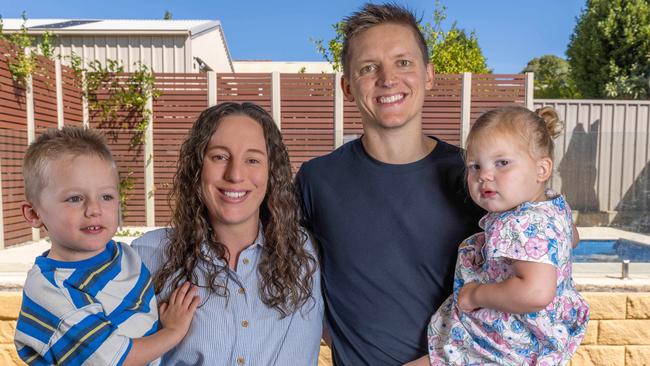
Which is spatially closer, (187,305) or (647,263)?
(187,305)

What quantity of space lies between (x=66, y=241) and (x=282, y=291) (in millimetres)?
602

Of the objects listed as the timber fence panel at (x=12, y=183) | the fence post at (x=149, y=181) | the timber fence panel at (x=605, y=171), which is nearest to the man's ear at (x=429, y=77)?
the timber fence panel at (x=12, y=183)

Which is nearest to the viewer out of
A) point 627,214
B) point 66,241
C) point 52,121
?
point 66,241

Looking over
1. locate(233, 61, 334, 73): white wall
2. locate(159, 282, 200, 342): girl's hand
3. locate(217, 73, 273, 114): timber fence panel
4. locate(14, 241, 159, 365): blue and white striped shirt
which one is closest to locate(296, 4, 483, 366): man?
locate(159, 282, 200, 342): girl's hand

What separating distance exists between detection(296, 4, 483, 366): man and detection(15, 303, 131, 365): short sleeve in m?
0.71

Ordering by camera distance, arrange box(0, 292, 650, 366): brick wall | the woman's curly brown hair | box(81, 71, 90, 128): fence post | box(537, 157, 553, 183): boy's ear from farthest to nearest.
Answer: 1. box(81, 71, 90, 128): fence post
2. box(0, 292, 650, 366): brick wall
3. the woman's curly brown hair
4. box(537, 157, 553, 183): boy's ear

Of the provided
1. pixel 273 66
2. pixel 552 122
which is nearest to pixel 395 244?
pixel 552 122

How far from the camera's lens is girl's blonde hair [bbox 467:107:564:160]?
137cm

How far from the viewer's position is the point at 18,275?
110 inches

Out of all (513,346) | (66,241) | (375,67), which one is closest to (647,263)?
(513,346)

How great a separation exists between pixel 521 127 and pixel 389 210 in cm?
45

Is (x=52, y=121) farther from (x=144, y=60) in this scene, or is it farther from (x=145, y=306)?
(x=145, y=306)

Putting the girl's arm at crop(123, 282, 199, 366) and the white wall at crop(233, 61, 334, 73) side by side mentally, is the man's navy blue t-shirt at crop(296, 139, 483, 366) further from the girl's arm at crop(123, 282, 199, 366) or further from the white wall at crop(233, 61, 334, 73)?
the white wall at crop(233, 61, 334, 73)

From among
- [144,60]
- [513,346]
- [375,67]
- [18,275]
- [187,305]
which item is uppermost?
[144,60]
